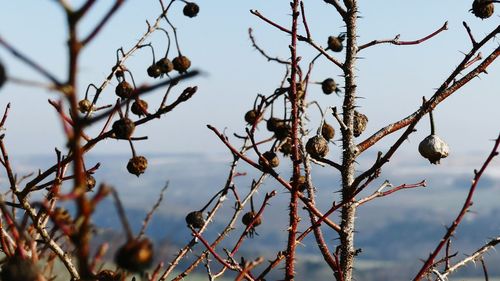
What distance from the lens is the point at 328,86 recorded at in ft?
10.2

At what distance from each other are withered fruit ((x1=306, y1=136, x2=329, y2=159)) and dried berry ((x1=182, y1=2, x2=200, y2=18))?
47.0 inches

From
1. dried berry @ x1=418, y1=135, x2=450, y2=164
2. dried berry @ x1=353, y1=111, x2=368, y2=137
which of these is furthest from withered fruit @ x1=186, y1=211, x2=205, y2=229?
dried berry @ x1=418, y1=135, x2=450, y2=164

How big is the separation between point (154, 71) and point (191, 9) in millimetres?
345

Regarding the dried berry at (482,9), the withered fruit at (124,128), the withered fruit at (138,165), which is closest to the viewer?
the withered fruit at (124,128)

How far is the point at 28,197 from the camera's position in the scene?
2438mm

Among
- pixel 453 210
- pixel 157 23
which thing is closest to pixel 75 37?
pixel 157 23

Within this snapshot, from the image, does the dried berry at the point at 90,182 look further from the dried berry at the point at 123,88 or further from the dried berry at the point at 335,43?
the dried berry at the point at 335,43

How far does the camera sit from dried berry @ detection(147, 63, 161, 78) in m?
3.45

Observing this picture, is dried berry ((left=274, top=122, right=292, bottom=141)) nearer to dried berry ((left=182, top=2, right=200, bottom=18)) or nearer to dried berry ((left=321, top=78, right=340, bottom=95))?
dried berry ((left=321, top=78, right=340, bottom=95))

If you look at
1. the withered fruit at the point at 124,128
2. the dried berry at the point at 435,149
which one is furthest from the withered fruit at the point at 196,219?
the withered fruit at the point at 124,128

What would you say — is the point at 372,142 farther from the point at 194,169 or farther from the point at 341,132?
the point at 194,169

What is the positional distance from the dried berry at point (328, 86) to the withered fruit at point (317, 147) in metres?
0.52

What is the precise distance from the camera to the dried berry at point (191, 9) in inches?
139

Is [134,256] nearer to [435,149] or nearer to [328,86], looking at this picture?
[435,149]
